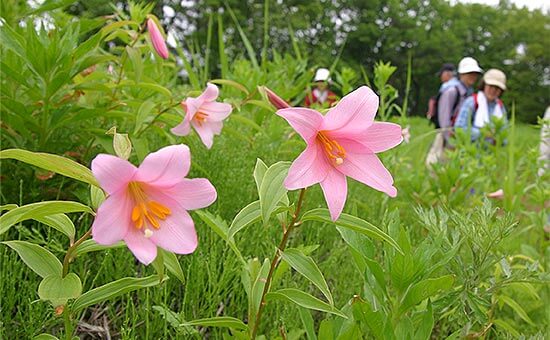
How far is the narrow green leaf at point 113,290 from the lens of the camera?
0.76m

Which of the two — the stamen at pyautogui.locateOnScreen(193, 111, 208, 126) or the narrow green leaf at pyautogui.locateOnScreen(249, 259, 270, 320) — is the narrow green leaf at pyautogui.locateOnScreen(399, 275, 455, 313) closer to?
the narrow green leaf at pyautogui.locateOnScreen(249, 259, 270, 320)

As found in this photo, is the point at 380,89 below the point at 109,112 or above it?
below

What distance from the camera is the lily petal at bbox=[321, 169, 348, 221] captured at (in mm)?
706

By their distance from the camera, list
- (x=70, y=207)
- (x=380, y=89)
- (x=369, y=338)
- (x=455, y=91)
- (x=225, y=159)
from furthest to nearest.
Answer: (x=455, y=91) → (x=380, y=89) → (x=225, y=159) → (x=369, y=338) → (x=70, y=207)

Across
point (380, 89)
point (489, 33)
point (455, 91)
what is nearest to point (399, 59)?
point (489, 33)

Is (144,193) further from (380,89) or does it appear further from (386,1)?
(386,1)

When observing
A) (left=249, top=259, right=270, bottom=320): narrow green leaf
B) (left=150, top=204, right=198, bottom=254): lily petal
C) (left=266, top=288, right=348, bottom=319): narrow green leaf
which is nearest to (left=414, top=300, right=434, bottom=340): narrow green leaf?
(left=266, top=288, right=348, bottom=319): narrow green leaf

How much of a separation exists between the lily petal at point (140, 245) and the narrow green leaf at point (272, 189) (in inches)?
5.5

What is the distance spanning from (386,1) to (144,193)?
102 feet

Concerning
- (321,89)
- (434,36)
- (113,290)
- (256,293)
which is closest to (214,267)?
(256,293)

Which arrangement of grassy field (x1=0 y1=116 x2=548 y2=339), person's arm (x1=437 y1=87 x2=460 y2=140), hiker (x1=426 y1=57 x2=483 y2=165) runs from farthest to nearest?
person's arm (x1=437 y1=87 x2=460 y2=140) < hiker (x1=426 y1=57 x2=483 y2=165) < grassy field (x1=0 y1=116 x2=548 y2=339)

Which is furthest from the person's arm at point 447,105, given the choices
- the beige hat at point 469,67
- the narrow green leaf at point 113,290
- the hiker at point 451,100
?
the narrow green leaf at point 113,290

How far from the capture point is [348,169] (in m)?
0.77

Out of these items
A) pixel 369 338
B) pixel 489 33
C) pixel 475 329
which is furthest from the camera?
pixel 489 33
